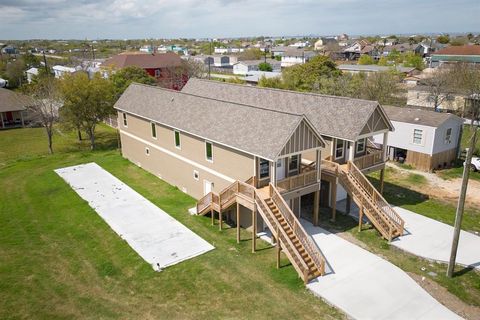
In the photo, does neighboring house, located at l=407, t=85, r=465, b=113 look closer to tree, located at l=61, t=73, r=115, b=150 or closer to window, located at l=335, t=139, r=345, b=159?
window, located at l=335, t=139, r=345, b=159

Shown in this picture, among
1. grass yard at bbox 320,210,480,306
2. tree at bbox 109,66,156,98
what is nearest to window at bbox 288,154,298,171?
grass yard at bbox 320,210,480,306

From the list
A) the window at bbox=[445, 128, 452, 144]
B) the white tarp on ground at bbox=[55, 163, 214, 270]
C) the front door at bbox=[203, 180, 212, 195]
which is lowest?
the white tarp on ground at bbox=[55, 163, 214, 270]

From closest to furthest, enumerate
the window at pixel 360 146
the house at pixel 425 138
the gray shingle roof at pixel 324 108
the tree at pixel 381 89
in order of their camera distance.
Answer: the gray shingle roof at pixel 324 108, the window at pixel 360 146, the house at pixel 425 138, the tree at pixel 381 89

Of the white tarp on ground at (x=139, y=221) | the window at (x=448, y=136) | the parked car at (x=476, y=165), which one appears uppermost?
the window at (x=448, y=136)

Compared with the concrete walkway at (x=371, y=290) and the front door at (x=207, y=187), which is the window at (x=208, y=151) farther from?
the concrete walkway at (x=371, y=290)

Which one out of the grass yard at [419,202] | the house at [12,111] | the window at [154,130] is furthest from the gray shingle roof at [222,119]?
the house at [12,111]

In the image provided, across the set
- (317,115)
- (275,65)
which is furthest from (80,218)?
(275,65)

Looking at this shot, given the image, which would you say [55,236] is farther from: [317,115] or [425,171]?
[425,171]
